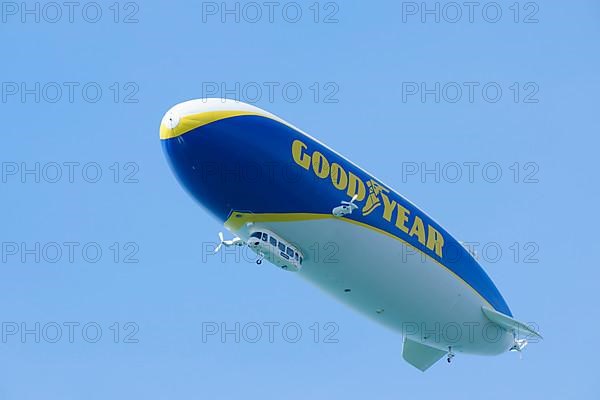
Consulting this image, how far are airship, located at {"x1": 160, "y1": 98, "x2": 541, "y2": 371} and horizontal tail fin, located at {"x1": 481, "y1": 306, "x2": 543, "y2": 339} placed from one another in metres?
1.60

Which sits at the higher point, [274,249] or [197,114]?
[197,114]

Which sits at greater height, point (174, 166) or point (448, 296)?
point (174, 166)

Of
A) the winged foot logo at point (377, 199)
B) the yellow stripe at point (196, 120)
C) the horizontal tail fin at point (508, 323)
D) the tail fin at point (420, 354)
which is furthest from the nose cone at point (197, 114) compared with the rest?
the tail fin at point (420, 354)

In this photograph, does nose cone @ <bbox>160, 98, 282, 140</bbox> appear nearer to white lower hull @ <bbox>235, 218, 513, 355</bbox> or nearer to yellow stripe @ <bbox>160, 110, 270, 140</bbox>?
yellow stripe @ <bbox>160, 110, 270, 140</bbox>

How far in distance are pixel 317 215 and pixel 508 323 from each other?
44.6 ft

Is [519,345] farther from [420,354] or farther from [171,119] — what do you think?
[171,119]

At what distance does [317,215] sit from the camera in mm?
36719

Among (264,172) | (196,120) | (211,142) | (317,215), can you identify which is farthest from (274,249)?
(196,120)

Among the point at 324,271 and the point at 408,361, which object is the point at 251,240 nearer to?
the point at 324,271

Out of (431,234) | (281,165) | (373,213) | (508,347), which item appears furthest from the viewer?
(508,347)

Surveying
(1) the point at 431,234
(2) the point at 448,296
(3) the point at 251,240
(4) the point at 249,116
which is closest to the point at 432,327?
(2) the point at 448,296

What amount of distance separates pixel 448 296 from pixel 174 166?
43.8 ft

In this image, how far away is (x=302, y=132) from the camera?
37.2m

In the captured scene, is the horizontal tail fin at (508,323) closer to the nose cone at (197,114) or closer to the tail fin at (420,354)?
the tail fin at (420,354)
